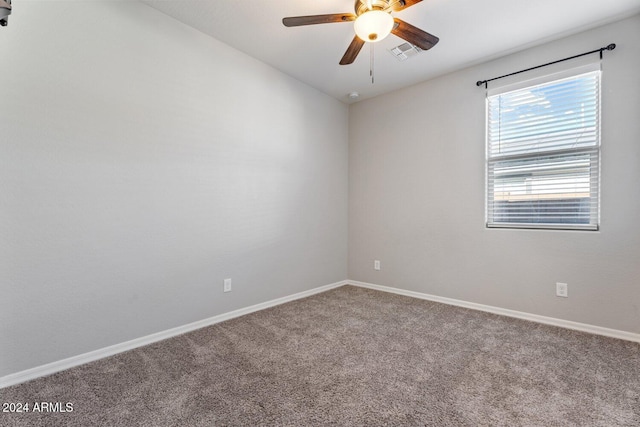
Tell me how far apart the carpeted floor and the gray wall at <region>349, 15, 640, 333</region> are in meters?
0.47

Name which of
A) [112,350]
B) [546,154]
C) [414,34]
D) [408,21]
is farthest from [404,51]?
[112,350]

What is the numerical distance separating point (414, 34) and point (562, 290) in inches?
99.4

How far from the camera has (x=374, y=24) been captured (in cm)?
173

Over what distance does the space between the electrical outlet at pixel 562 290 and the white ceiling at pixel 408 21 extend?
7.24 ft

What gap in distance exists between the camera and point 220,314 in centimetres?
277

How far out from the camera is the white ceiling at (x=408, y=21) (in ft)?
7.38

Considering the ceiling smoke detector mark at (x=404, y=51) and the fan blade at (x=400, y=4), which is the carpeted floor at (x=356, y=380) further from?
the ceiling smoke detector mark at (x=404, y=51)

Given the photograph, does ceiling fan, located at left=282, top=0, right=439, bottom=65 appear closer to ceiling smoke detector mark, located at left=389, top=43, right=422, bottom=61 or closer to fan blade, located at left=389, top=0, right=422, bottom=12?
fan blade, located at left=389, top=0, right=422, bottom=12

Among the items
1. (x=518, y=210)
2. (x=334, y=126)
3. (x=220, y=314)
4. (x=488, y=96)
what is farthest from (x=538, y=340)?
(x=334, y=126)

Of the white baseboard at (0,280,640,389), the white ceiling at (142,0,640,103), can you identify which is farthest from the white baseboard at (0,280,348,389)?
the white ceiling at (142,0,640,103)

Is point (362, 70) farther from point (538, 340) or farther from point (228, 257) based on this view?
point (538, 340)

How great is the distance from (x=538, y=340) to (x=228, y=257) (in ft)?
8.92

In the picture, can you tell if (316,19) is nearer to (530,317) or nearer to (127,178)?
(127,178)

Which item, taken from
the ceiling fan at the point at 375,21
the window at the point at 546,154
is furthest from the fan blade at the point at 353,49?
the window at the point at 546,154
